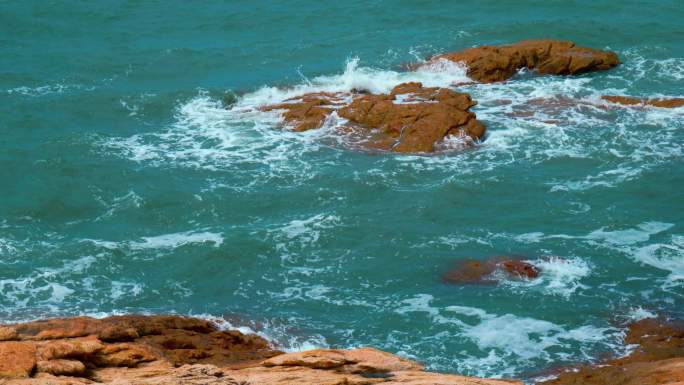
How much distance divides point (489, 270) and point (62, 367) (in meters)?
16.8

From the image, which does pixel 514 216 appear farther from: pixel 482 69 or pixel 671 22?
pixel 671 22

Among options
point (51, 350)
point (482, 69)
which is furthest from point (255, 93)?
point (51, 350)

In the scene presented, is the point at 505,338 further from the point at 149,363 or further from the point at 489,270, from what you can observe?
the point at 149,363

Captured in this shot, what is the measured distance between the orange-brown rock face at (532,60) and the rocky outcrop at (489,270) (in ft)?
60.2

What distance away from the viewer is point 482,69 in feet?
167

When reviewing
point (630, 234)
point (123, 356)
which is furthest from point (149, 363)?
point (630, 234)

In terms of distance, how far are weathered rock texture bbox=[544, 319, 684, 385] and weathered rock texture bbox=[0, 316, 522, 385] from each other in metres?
3.57

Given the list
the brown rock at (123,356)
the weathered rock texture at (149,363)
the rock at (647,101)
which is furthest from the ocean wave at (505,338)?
the rock at (647,101)

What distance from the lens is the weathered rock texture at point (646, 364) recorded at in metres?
23.3

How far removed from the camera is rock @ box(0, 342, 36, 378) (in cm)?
1923

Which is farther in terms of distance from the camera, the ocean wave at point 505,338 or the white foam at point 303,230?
the white foam at point 303,230

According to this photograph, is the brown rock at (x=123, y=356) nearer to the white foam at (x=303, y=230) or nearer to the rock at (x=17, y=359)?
the rock at (x=17, y=359)

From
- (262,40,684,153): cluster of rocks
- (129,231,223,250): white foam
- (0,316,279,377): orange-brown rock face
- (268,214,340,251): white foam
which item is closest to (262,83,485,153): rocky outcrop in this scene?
(262,40,684,153): cluster of rocks

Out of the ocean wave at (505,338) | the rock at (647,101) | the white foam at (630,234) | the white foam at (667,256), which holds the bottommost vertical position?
the ocean wave at (505,338)
